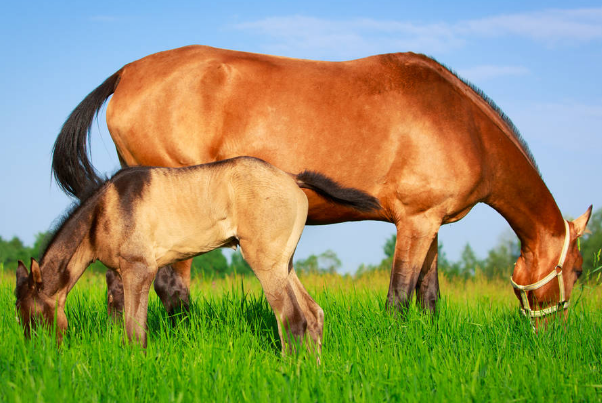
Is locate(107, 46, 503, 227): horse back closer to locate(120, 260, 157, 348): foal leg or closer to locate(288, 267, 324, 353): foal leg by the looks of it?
locate(288, 267, 324, 353): foal leg

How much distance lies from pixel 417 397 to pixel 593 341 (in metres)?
2.67

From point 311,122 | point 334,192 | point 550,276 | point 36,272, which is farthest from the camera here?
point 550,276

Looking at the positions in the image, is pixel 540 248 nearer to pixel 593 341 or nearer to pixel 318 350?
pixel 593 341

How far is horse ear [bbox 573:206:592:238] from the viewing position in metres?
6.51

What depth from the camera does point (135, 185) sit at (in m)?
4.45

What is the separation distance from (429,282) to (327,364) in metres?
2.64

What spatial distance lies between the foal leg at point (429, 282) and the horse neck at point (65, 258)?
389cm

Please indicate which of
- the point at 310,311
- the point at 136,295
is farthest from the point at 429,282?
the point at 136,295

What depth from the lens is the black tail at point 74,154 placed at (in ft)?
18.8

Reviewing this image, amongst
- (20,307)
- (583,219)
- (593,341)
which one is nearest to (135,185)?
(20,307)

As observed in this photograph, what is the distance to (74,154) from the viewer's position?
18.9 ft

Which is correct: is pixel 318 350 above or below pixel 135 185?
below

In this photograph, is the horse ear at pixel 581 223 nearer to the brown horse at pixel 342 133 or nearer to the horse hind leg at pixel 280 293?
the brown horse at pixel 342 133

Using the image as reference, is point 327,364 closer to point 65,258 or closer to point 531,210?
Answer: point 65,258
